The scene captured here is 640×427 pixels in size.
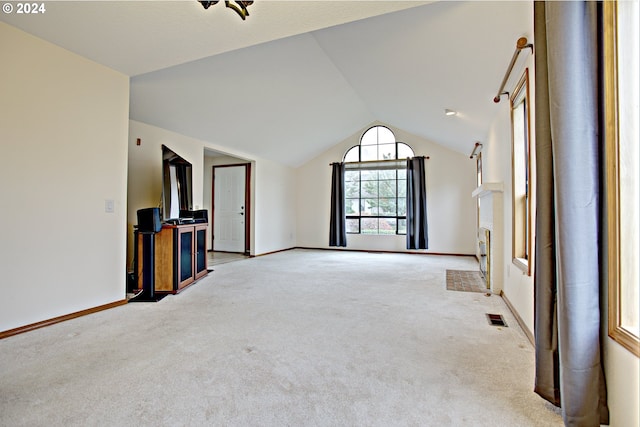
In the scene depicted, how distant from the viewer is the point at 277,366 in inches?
72.5

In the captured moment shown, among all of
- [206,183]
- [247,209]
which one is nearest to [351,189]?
[247,209]

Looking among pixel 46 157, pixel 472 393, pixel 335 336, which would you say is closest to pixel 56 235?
pixel 46 157

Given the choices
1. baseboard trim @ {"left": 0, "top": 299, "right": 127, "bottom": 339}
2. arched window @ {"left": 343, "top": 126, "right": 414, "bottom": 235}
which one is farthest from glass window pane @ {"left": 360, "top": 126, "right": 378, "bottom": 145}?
baseboard trim @ {"left": 0, "top": 299, "right": 127, "bottom": 339}

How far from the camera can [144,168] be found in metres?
4.29

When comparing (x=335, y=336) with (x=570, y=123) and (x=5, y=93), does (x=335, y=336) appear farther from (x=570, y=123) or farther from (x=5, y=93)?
(x=5, y=93)

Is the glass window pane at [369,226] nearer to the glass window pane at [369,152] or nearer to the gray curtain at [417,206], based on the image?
the gray curtain at [417,206]

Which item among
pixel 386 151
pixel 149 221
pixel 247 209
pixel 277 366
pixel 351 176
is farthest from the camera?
pixel 351 176

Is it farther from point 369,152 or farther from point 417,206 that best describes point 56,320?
point 369,152

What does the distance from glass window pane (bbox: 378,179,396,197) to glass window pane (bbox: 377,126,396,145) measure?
0.92 meters

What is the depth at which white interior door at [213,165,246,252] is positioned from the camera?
6824 millimetres

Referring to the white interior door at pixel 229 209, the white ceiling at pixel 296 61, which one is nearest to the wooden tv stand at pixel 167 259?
the white ceiling at pixel 296 61

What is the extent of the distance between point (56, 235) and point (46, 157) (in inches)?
25.3

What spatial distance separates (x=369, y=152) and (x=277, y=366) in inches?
249

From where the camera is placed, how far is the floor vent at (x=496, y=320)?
256cm
